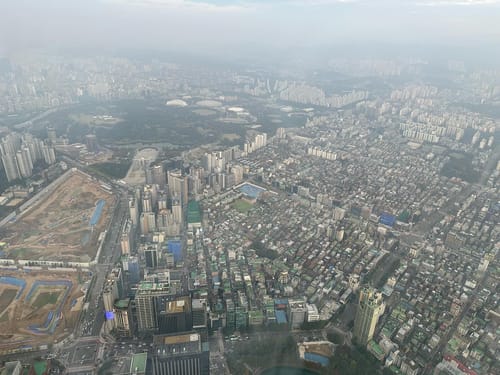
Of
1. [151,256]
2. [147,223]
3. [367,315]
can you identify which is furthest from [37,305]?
[367,315]

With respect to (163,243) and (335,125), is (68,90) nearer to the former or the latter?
(335,125)

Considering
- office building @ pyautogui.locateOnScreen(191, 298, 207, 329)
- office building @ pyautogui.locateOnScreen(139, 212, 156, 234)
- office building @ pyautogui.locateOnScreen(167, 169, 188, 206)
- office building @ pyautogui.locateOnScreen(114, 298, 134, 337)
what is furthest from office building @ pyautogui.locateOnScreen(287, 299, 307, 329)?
office building @ pyautogui.locateOnScreen(167, 169, 188, 206)

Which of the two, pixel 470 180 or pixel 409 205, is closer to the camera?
pixel 409 205

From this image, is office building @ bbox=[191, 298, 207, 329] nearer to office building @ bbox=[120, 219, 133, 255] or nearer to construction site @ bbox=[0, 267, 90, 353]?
construction site @ bbox=[0, 267, 90, 353]

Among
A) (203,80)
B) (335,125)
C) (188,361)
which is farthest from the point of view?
(203,80)

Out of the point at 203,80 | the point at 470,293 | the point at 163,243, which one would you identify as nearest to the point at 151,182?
the point at 163,243
